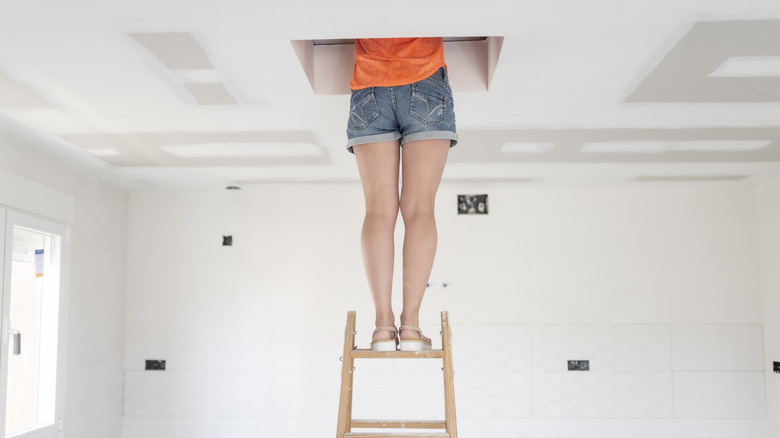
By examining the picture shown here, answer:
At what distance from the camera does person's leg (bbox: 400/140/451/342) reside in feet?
7.27

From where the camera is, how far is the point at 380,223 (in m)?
2.24

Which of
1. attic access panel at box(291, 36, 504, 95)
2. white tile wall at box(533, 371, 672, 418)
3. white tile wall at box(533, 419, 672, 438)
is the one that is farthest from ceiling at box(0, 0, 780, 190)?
white tile wall at box(533, 419, 672, 438)

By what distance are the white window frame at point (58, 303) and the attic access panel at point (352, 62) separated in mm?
2001

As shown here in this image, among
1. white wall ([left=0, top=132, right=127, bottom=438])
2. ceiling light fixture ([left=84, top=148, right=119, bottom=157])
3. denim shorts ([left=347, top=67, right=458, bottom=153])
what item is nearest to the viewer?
denim shorts ([left=347, top=67, right=458, bottom=153])

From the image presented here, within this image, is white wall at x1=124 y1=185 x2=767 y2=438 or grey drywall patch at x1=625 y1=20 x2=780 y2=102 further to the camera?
white wall at x1=124 y1=185 x2=767 y2=438

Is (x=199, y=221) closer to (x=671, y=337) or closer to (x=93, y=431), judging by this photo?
(x=93, y=431)

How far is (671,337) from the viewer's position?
17.5 ft

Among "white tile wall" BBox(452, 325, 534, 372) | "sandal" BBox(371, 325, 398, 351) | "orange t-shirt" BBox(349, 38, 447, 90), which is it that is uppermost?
"orange t-shirt" BBox(349, 38, 447, 90)

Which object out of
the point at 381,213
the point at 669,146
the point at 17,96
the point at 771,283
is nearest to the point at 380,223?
the point at 381,213

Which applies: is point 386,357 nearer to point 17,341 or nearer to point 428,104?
point 428,104

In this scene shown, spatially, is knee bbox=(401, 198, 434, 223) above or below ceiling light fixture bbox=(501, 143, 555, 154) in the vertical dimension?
below

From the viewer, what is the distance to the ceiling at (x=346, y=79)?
234cm

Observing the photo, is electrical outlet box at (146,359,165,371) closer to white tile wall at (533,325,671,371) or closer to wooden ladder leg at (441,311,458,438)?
white tile wall at (533,325,671,371)

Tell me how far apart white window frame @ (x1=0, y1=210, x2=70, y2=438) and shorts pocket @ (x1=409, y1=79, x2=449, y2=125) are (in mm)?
2689
